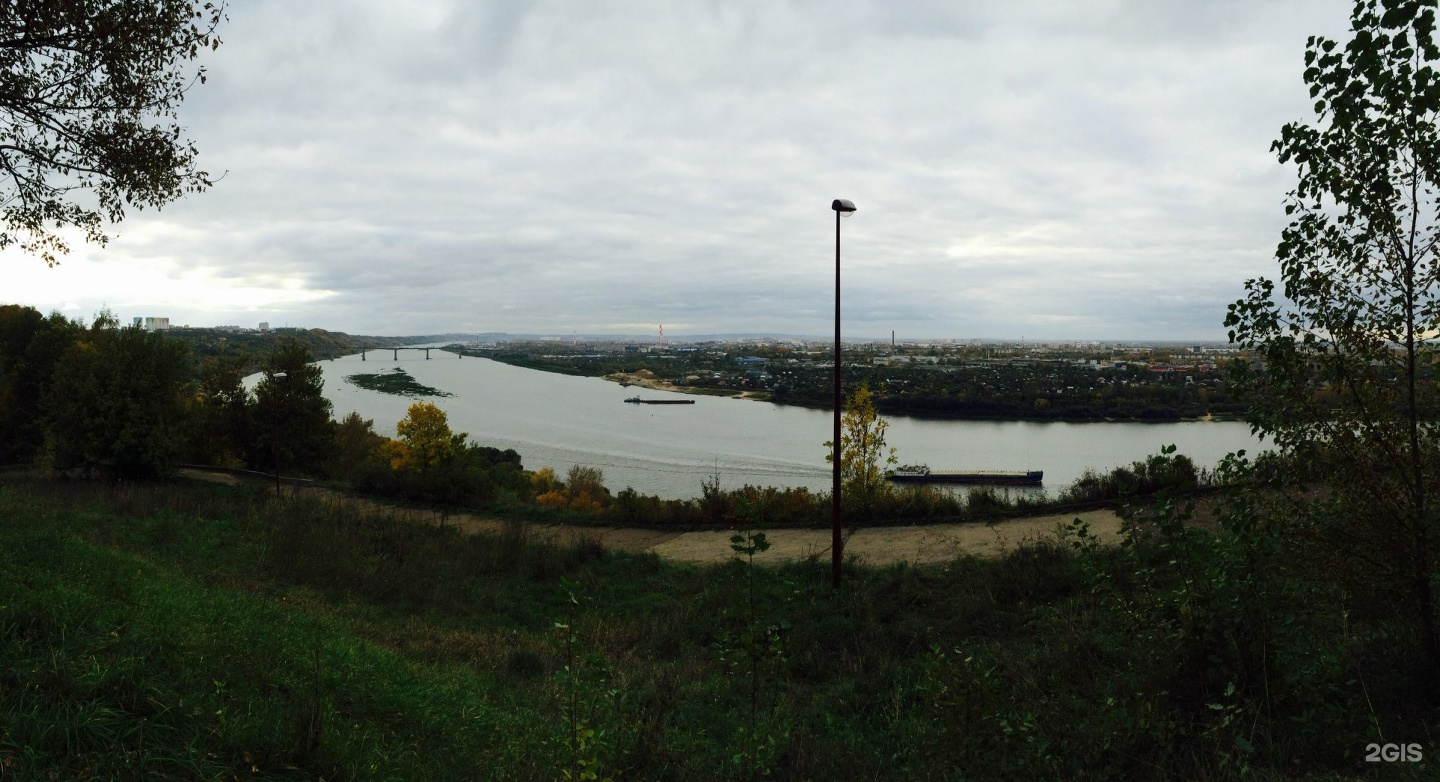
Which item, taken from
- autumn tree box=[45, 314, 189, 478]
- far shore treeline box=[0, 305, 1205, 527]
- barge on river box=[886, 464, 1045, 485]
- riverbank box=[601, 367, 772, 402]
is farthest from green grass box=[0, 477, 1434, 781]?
riverbank box=[601, 367, 772, 402]

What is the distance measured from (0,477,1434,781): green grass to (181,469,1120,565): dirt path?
1768 mm

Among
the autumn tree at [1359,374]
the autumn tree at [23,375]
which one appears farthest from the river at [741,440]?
the autumn tree at [1359,374]

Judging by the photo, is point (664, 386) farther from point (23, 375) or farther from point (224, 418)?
point (224, 418)

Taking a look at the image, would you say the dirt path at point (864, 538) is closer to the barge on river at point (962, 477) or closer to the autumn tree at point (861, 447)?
the autumn tree at point (861, 447)

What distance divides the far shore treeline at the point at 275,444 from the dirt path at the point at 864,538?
0.66 m

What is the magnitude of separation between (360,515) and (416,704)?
37.4ft

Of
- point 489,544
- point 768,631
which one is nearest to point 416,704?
point 768,631

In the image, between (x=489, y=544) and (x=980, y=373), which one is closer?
(x=489, y=544)

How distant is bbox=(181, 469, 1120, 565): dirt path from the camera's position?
11.4m

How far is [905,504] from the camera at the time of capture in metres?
14.3

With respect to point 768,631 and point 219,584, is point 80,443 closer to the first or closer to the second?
point 219,584

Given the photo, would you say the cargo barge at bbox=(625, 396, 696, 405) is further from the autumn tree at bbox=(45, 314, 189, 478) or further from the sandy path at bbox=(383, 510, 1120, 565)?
the sandy path at bbox=(383, 510, 1120, 565)

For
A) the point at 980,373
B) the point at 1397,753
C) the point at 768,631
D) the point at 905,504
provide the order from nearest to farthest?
the point at 1397,753, the point at 768,631, the point at 905,504, the point at 980,373

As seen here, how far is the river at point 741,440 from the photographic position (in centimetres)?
3547
